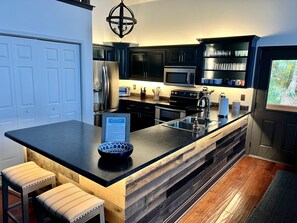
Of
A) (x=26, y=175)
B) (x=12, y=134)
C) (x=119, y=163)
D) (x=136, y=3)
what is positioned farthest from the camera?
(x=136, y=3)

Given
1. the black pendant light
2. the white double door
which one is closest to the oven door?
the white double door

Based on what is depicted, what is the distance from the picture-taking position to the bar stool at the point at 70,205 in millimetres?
1546

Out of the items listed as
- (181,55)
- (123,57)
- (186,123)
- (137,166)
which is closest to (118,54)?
(123,57)

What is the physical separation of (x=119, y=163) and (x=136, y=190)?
32 cm

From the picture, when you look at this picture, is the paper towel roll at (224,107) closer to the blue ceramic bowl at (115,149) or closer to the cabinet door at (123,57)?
the blue ceramic bowl at (115,149)

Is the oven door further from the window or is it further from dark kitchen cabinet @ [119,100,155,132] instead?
the window

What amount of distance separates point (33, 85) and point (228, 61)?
352cm

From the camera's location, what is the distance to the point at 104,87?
16.1 feet

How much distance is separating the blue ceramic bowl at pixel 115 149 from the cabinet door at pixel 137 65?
3998 millimetres

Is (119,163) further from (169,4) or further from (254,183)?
(169,4)

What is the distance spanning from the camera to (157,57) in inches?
210

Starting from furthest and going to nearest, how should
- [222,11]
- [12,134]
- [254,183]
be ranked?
[222,11], [254,183], [12,134]

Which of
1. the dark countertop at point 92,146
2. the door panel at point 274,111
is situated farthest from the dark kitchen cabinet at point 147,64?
the dark countertop at point 92,146

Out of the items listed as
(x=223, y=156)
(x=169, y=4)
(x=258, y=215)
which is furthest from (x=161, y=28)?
(x=258, y=215)
